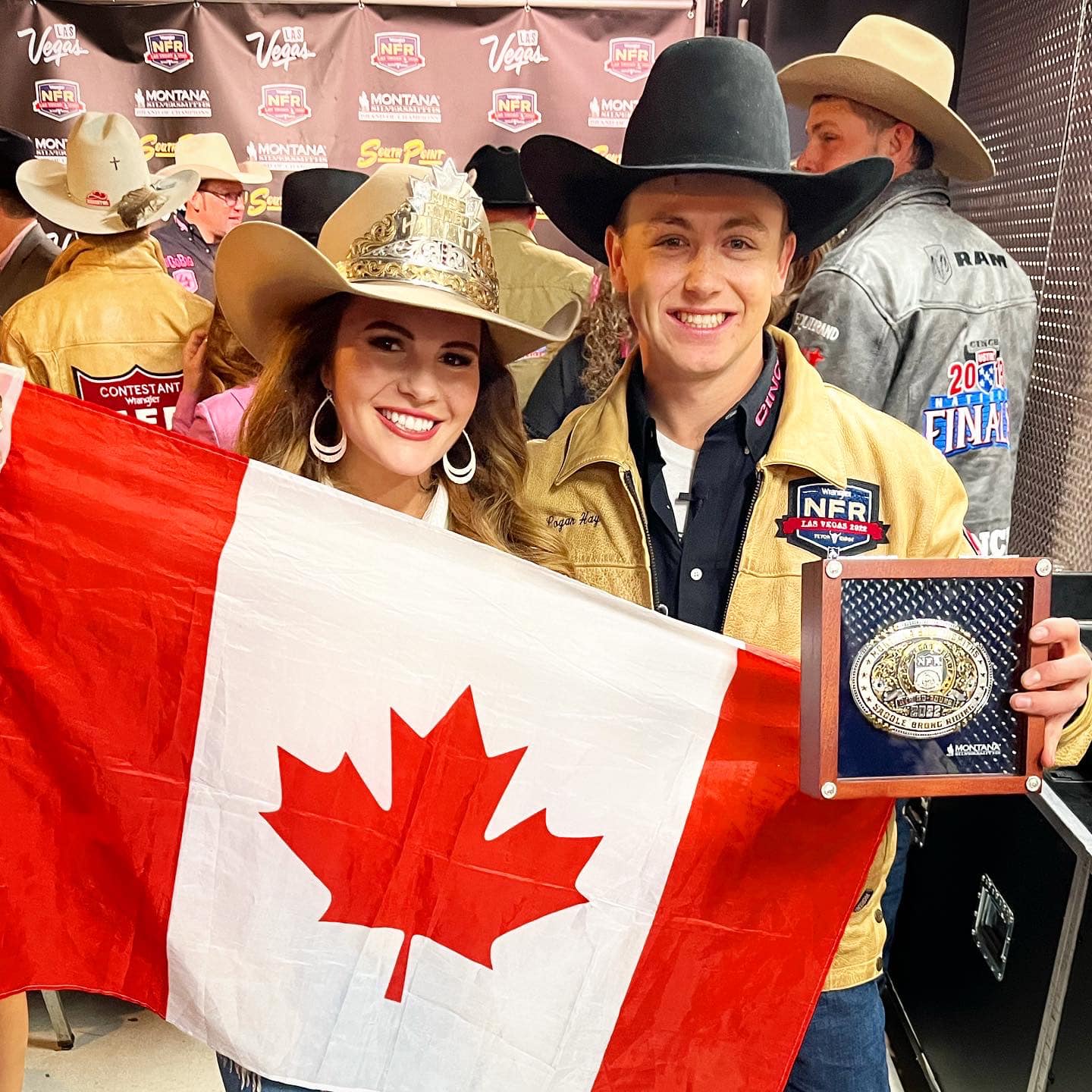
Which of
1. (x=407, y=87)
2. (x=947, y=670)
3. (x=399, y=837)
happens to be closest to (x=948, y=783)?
(x=947, y=670)

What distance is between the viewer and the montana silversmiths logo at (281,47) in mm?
6070

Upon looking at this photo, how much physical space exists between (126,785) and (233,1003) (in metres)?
0.37

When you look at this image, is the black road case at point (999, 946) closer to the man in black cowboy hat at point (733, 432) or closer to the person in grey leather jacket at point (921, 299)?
the man in black cowboy hat at point (733, 432)

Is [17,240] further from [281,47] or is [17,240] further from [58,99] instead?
[281,47]

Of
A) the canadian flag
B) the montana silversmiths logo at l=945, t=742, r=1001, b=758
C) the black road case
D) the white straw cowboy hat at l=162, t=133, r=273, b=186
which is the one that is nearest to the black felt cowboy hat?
the canadian flag

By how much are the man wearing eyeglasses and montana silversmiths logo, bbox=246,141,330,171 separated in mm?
162

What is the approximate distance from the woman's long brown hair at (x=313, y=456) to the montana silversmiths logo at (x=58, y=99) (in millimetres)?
5210

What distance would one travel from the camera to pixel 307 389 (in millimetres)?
1898

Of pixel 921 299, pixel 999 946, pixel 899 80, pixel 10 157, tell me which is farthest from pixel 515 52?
pixel 999 946

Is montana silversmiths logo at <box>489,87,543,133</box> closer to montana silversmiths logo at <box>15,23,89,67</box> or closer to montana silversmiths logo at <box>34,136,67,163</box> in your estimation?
montana silversmiths logo at <box>15,23,89,67</box>

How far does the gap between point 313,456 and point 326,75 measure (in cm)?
499

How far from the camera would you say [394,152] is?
625cm

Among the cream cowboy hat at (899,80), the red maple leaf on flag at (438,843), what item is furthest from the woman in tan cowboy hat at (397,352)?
the cream cowboy hat at (899,80)

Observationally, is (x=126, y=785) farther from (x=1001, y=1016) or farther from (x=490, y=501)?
(x=1001, y=1016)
